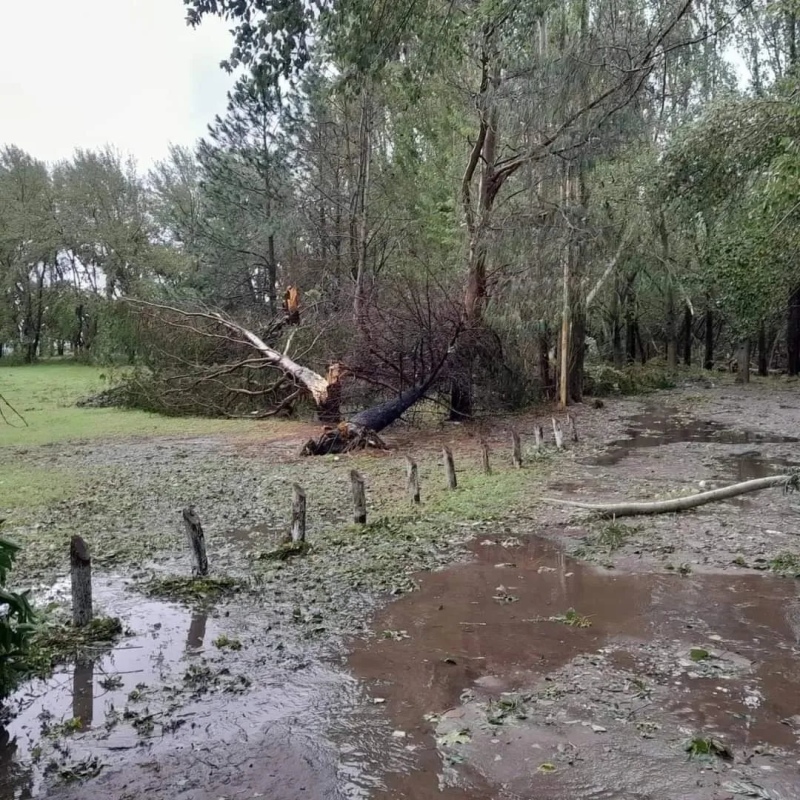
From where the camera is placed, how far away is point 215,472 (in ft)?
37.9

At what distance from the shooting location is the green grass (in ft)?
49.6

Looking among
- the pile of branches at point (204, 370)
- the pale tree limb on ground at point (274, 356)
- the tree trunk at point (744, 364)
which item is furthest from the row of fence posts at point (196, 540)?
the tree trunk at point (744, 364)

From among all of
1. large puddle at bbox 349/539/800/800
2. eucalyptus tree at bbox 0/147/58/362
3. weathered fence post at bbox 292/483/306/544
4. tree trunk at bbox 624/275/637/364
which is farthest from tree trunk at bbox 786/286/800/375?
eucalyptus tree at bbox 0/147/58/362

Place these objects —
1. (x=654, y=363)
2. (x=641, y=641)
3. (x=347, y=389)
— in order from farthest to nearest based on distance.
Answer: (x=654, y=363) < (x=347, y=389) < (x=641, y=641)

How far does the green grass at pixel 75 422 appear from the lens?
15.1m

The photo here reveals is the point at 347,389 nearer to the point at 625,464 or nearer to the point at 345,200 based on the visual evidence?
the point at 625,464

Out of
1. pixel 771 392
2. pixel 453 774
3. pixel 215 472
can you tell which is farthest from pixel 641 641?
pixel 771 392

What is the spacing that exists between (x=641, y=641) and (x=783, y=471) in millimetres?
7240

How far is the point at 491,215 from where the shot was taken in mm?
17016

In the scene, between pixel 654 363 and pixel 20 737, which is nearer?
pixel 20 737

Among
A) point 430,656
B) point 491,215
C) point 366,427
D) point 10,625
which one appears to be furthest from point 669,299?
point 10,625

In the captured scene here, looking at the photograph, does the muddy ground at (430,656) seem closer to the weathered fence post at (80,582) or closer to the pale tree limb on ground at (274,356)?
the weathered fence post at (80,582)

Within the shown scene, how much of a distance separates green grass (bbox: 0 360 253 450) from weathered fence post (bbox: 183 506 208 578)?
8553 mm

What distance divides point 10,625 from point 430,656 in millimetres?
2647
